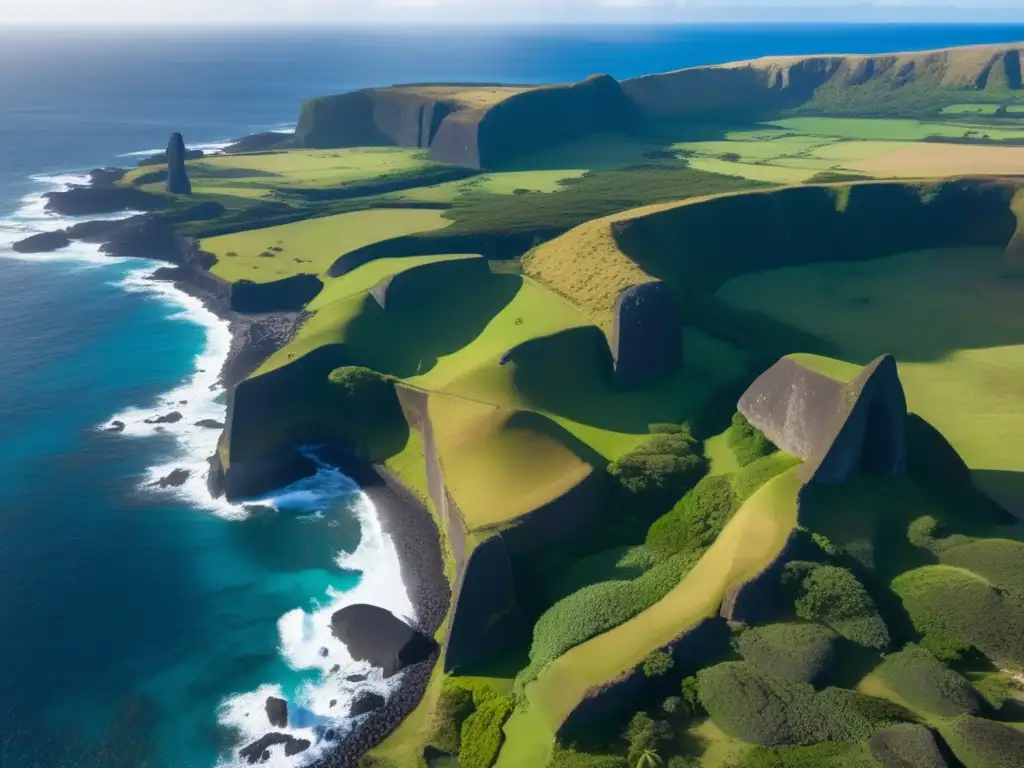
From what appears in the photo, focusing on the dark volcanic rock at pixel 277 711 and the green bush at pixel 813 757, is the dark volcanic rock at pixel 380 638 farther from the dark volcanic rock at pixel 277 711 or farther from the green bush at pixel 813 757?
the green bush at pixel 813 757

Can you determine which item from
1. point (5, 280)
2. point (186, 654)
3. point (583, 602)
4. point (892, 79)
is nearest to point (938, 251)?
point (583, 602)

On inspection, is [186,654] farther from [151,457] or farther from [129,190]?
[129,190]

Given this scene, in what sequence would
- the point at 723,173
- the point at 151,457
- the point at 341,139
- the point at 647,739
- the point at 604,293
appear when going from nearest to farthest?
the point at 647,739 < the point at 151,457 < the point at 604,293 < the point at 723,173 < the point at 341,139

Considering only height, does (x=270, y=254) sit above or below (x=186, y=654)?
above

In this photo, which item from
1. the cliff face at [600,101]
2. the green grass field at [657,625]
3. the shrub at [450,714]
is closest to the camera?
the green grass field at [657,625]

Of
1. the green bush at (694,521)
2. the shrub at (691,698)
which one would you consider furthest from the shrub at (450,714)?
the green bush at (694,521)

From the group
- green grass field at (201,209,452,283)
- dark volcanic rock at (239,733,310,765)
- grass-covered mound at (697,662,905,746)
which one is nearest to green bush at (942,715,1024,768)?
grass-covered mound at (697,662,905,746)
